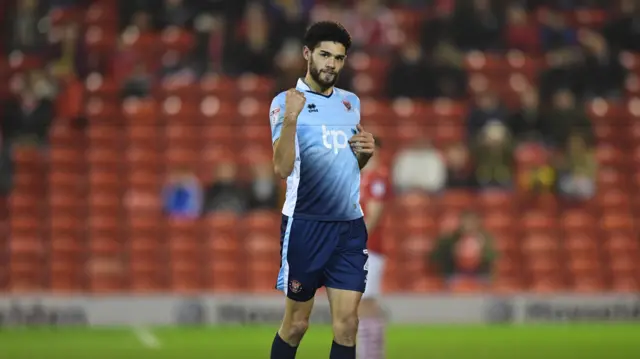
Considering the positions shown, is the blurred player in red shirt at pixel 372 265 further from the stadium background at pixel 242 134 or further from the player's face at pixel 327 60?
the stadium background at pixel 242 134

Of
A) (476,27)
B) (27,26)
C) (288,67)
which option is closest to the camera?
(288,67)

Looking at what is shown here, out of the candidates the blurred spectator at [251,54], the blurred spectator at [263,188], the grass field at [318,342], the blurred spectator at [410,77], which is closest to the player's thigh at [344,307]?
the grass field at [318,342]

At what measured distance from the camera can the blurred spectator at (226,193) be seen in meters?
16.6

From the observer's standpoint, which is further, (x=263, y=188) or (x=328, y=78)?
(x=263, y=188)

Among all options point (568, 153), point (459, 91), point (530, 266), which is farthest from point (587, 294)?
point (459, 91)

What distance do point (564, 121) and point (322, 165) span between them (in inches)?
452

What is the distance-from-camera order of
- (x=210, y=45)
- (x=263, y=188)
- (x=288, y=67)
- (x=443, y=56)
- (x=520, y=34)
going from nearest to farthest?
(x=263, y=188) → (x=288, y=67) → (x=443, y=56) → (x=210, y=45) → (x=520, y=34)

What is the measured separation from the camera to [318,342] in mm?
13398

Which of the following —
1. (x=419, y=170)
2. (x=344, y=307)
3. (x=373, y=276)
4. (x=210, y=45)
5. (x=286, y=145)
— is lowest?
(x=373, y=276)

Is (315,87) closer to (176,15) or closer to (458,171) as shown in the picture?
(458,171)

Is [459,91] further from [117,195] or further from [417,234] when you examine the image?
[117,195]

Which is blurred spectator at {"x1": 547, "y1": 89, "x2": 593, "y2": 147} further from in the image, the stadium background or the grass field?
the grass field

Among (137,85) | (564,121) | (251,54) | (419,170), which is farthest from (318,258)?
(251,54)

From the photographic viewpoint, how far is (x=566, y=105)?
1758 cm
